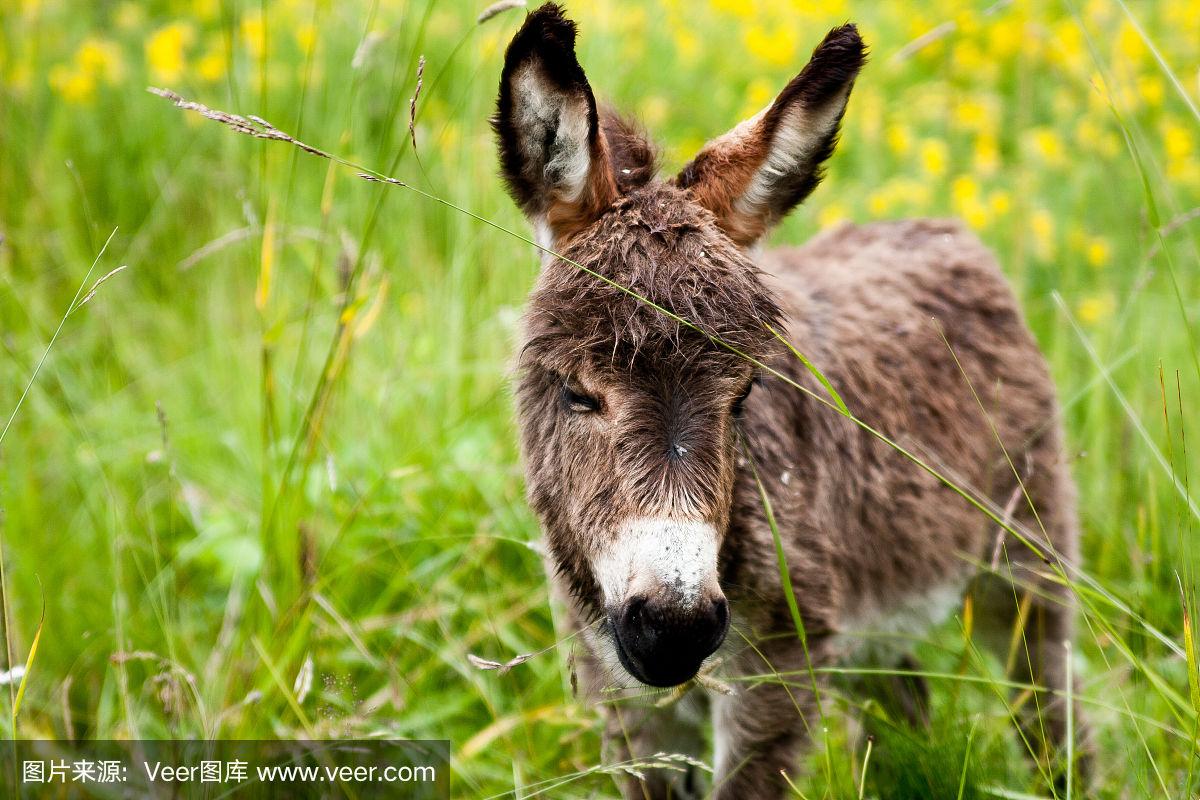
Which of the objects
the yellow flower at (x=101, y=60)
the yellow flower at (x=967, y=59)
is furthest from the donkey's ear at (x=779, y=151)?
the yellow flower at (x=967, y=59)

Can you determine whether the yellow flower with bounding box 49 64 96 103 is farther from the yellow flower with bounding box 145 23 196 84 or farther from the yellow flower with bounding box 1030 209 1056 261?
the yellow flower with bounding box 1030 209 1056 261

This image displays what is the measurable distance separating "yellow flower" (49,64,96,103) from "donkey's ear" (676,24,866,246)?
15.4 feet

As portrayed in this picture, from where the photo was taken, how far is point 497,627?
369 cm

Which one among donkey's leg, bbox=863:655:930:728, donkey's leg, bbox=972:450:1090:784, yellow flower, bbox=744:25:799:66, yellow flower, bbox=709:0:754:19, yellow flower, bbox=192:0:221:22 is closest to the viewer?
donkey's leg, bbox=972:450:1090:784

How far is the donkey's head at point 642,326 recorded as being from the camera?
6.95ft

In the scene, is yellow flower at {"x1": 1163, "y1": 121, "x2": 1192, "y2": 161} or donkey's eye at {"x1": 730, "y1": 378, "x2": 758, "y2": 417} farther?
yellow flower at {"x1": 1163, "y1": 121, "x2": 1192, "y2": 161}

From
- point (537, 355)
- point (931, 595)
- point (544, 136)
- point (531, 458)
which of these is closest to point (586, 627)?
point (531, 458)

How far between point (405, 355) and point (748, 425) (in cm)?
214

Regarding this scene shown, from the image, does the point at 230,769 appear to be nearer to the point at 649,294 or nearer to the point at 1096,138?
the point at 649,294

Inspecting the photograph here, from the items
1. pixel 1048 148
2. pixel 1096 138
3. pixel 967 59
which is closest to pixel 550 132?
pixel 1048 148

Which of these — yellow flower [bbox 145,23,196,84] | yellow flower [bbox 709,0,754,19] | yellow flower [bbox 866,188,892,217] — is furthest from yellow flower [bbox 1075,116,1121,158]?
yellow flower [bbox 145,23,196,84]

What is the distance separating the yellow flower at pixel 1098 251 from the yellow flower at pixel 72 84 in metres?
5.67

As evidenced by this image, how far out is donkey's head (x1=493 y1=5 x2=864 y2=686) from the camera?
6.95ft

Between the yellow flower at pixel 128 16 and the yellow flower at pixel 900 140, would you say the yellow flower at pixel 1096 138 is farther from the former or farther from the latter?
the yellow flower at pixel 128 16
